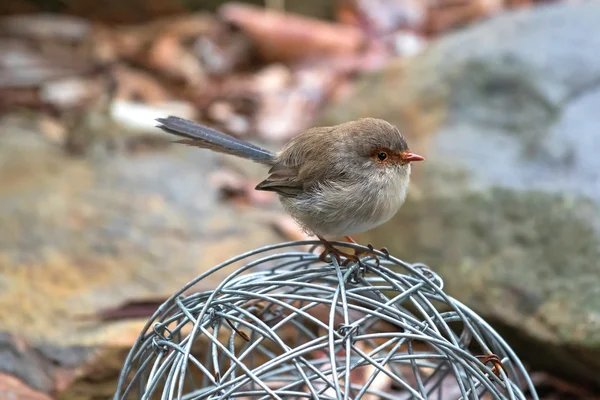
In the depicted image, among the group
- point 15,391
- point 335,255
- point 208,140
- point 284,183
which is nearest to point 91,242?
point 15,391

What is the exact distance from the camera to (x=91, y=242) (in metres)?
3.64

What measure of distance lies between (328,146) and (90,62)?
4802mm

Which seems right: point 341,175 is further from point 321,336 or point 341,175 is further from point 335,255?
point 321,336

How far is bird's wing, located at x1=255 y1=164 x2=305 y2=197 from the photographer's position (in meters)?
2.18

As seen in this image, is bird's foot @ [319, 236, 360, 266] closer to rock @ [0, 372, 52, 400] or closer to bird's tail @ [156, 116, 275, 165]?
bird's tail @ [156, 116, 275, 165]

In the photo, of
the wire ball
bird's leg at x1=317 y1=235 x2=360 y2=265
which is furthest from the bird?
the wire ball

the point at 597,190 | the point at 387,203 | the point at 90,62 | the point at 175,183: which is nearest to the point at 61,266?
the point at 175,183

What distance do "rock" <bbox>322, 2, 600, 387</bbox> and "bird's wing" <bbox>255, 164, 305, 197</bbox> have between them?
1194 mm

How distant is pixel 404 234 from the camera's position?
130 inches

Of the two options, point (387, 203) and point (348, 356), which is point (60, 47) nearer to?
point (387, 203)

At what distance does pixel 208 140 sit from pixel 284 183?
1.00ft

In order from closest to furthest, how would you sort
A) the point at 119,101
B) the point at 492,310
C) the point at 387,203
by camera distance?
the point at 387,203
the point at 492,310
the point at 119,101

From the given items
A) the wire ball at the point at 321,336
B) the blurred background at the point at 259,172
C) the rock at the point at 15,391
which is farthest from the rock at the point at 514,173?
the rock at the point at 15,391

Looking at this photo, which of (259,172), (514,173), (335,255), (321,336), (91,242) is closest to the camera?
(321,336)
